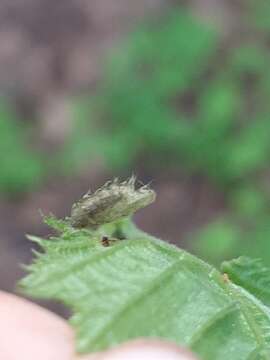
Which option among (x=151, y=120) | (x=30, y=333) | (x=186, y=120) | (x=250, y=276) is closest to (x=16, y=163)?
(x=151, y=120)

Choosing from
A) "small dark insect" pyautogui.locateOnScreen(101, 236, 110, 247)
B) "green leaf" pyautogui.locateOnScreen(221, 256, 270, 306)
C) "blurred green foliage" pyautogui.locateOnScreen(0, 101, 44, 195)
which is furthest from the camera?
"blurred green foliage" pyautogui.locateOnScreen(0, 101, 44, 195)

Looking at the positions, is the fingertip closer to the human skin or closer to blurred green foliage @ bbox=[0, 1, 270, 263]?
the human skin

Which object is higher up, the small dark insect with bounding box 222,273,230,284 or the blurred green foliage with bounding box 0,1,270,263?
the blurred green foliage with bounding box 0,1,270,263

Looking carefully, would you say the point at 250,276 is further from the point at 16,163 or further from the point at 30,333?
the point at 16,163

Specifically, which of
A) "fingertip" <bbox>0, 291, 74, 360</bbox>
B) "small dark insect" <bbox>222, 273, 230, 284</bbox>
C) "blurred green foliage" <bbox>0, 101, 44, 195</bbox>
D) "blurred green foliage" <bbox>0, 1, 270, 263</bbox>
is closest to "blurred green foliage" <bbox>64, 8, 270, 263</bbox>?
"blurred green foliage" <bbox>0, 1, 270, 263</bbox>

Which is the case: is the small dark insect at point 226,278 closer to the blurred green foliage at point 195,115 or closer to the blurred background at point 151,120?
the blurred background at point 151,120
